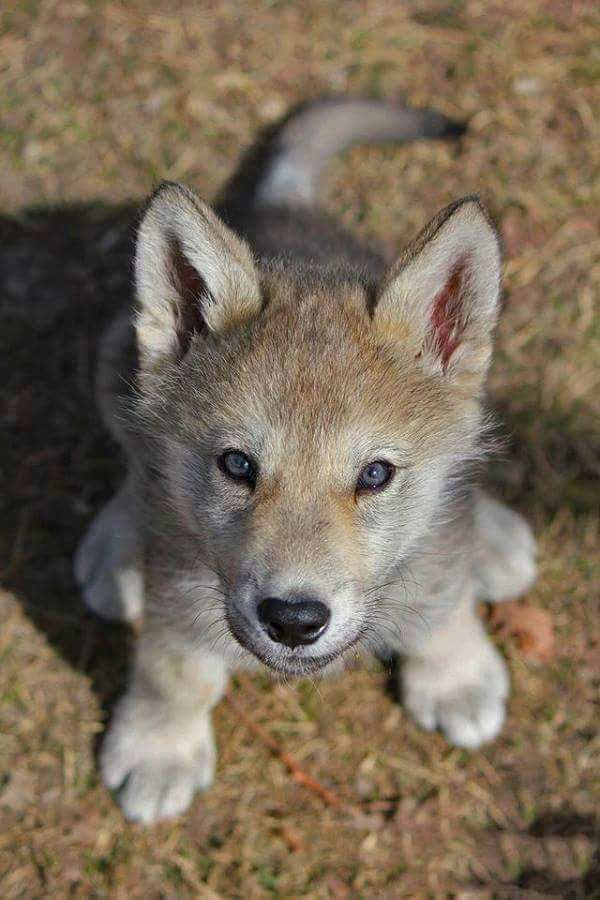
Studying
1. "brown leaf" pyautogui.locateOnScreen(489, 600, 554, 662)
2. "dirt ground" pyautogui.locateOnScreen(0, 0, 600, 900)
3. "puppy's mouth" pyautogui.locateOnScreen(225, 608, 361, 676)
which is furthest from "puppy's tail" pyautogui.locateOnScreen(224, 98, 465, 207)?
"puppy's mouth" pyautogui.locateOnScreen(225, 608, 361, 676)

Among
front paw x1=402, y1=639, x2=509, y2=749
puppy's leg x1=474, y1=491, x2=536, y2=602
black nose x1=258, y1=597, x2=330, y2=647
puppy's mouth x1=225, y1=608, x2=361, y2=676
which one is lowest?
front paw x1=402, y1=639, x2=509, y2=749

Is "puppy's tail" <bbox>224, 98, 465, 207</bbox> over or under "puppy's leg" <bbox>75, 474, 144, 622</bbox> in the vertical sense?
over

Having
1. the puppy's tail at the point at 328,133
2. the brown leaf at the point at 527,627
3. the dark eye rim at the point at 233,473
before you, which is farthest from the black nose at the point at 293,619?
the puppy's tail at the point at 328,133

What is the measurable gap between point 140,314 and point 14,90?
2.54 meters

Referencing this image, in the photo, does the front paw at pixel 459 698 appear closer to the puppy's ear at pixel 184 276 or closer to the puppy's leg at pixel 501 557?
the puppy's leg at pixel 501 557

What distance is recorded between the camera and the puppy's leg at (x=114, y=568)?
397cm

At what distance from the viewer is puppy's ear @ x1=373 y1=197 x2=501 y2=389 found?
275 centimetres

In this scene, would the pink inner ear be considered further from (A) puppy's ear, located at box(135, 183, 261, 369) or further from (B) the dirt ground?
(B) the dirt ground

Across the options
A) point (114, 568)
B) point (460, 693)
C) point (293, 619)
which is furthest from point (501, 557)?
point (293, 619)

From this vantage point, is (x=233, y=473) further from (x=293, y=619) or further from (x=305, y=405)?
(x=293, y=619)

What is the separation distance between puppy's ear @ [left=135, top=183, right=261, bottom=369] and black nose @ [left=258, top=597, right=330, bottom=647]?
2.78 feet

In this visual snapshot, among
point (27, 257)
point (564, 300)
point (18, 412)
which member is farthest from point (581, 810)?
point (27, 257)

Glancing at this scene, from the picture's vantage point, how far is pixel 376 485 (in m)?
2.81

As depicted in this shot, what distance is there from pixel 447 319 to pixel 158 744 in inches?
69.9
